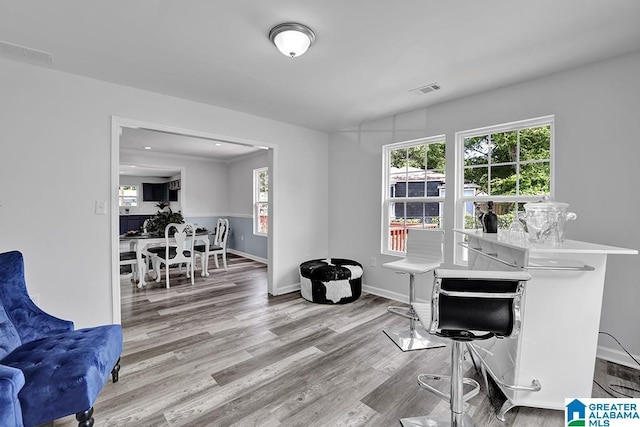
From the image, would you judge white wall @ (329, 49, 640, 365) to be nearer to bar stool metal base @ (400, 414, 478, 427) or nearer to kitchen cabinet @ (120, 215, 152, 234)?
bar stool metal base @ (400, 414, 478, 427)

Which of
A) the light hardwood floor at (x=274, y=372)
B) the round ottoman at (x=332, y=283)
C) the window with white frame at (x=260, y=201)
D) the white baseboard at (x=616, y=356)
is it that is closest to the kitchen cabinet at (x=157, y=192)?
the window with white frame at (x=260, y=201)

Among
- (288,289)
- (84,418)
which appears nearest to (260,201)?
(288,289)

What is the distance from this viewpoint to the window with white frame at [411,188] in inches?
143

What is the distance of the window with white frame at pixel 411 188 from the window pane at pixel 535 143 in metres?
0.82

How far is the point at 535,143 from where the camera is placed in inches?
114

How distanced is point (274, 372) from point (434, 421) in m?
1.17

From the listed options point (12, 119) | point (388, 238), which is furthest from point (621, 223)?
point (12, 119)

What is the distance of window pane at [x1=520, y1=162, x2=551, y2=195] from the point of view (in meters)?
2.80

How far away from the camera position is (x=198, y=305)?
3764 millimetres

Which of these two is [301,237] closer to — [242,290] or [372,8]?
[242,290]

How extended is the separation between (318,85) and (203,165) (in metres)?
5.35

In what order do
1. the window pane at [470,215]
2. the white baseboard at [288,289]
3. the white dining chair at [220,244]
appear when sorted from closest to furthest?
the window pane at [470,215] < the white baseboard at [288,289] < the white dining chair at [220,244]

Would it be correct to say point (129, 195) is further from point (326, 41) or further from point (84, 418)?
point (326, 41)

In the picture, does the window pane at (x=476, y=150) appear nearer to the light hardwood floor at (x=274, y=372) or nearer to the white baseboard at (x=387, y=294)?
the white baseboard at (x=387, y=294)
